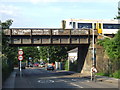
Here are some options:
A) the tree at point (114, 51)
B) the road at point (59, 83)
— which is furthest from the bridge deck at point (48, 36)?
the road at point (59, 83)

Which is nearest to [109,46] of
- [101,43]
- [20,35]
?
[101,43]

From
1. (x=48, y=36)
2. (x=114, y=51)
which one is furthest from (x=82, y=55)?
(x=114, y=51)

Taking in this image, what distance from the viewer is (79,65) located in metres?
58.8

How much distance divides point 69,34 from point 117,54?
37.9 feet

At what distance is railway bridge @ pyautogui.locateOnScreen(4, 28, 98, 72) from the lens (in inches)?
1884

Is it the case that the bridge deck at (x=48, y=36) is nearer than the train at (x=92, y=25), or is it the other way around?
the bridge deck at (x=48, y=36)

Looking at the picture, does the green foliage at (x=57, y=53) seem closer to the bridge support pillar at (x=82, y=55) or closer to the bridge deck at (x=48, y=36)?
the bridge support pillar at (x=82, y=55)

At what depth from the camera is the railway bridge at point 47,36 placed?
47.8m

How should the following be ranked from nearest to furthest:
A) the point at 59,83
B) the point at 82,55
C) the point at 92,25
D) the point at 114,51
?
the point at 59,83, the point at 114,51, the point at 82,55, the point at 92,25

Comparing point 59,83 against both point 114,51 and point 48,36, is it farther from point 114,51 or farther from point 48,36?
point 48,36

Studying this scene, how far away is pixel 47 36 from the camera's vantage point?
4891 centimetres

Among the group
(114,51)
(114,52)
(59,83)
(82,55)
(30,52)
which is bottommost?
(30,52)

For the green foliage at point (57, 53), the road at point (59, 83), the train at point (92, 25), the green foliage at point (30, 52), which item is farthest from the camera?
A: the green foliage at point (30, 52)

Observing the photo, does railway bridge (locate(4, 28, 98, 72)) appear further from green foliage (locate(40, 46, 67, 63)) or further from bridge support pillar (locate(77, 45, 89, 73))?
green foliage (locate(40, 46, 67, 63))
